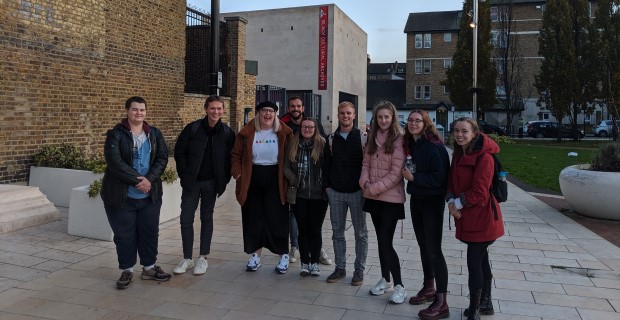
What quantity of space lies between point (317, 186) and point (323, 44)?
2686 centimetres

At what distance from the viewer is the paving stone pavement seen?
432 centimetres

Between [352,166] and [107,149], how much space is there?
7.42ft

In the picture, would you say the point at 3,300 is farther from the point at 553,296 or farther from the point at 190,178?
the point at 553,296

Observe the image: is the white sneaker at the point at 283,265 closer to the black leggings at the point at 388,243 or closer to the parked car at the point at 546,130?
the black leggings at the point at 388,243

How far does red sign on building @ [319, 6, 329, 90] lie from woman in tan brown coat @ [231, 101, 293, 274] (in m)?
26.4

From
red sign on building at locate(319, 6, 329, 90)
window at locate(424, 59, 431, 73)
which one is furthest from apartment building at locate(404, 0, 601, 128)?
red sign on building at locate(319, 6, 329, 90)

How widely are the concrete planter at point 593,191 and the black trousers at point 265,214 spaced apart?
552 cm

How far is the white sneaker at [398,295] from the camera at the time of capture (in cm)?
452

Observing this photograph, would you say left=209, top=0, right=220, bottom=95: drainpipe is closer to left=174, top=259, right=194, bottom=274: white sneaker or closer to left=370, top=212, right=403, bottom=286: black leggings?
left=174, top=259, right=194, bottom=274: white sneaker

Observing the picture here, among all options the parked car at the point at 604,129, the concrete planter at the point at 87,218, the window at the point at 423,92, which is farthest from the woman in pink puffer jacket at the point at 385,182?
the window at the point at 423,92

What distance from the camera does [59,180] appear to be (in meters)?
8.48

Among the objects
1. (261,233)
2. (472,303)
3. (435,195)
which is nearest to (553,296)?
(472,303)

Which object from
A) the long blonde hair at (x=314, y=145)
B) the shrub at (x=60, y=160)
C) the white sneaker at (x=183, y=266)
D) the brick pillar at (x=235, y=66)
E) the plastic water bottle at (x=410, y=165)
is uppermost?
the brick pillar at (x=235, y=66)

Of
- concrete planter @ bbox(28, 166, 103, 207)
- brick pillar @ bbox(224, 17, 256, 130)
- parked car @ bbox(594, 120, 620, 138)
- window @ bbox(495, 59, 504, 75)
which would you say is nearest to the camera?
concrete planter @ bbox(28, 166, 103, 207)
